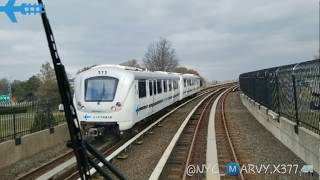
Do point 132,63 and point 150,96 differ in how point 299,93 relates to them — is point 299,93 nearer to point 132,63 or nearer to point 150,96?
point 150,96

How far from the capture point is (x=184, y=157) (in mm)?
10812

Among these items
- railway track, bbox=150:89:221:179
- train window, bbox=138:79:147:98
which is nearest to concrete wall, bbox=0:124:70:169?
train window, bbox=138:79:147:98

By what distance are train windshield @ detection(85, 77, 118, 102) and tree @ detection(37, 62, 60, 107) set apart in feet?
5.15

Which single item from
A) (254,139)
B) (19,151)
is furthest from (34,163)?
(254,139)

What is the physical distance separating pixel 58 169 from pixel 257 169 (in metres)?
5.44

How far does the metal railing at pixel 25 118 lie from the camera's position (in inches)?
428

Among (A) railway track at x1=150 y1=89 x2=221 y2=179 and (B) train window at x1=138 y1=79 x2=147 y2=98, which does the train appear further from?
(A) railway track at x1=150 y1=89 x2=221 y2=179

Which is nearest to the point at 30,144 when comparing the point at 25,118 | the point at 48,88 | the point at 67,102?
the point at 25,118

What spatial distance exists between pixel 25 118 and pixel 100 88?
3076 mm

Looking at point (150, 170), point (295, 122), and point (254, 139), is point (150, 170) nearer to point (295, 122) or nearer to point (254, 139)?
point (295, 122)

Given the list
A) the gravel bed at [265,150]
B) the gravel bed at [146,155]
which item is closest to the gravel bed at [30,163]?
the gravel bed at [146,155]

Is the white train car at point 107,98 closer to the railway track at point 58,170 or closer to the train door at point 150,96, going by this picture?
the railway track at point 58,170

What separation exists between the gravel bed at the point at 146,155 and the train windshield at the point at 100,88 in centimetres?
230

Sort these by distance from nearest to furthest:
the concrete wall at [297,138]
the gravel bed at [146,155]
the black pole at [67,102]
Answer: the black pole at [67,102] → the concrete wall at [297,138] → the gravel bed at [146,155]
